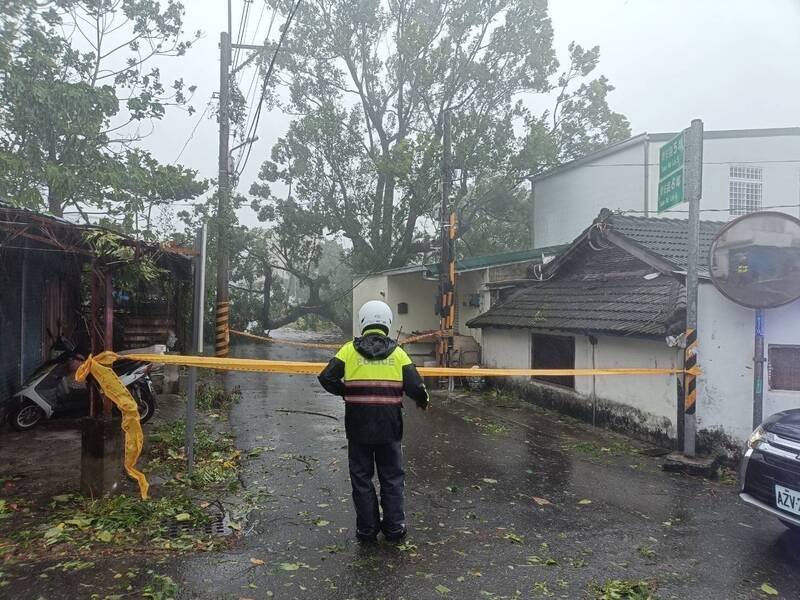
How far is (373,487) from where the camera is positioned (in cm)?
422

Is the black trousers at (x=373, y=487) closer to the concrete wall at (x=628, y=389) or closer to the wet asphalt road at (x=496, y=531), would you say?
the wet asphalt road at (x=496, y=531)

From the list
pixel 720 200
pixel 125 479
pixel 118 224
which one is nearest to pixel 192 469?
pixel 125 479

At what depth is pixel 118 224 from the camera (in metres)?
13.8

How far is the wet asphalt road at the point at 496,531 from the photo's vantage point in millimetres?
3627

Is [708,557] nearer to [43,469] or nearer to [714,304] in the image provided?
[714,304]

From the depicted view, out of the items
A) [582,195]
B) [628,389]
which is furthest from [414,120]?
[628,389]

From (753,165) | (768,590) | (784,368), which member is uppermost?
(753,165)

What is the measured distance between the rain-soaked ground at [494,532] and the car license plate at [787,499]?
41 centimetres

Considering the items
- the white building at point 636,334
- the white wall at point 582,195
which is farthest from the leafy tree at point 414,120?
the white building at point 636,334

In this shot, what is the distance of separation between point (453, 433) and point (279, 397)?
4331 mm

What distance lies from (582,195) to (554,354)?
1230cm

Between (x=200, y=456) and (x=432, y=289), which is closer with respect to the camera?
(x=200, y=456)

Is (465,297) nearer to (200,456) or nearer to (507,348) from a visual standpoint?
(507,348)

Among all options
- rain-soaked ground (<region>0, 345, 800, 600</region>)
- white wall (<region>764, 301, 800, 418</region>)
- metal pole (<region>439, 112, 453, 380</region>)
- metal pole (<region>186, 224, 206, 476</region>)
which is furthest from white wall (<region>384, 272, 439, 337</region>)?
metal pole (<region>186, 224, 206, 476</region>)
